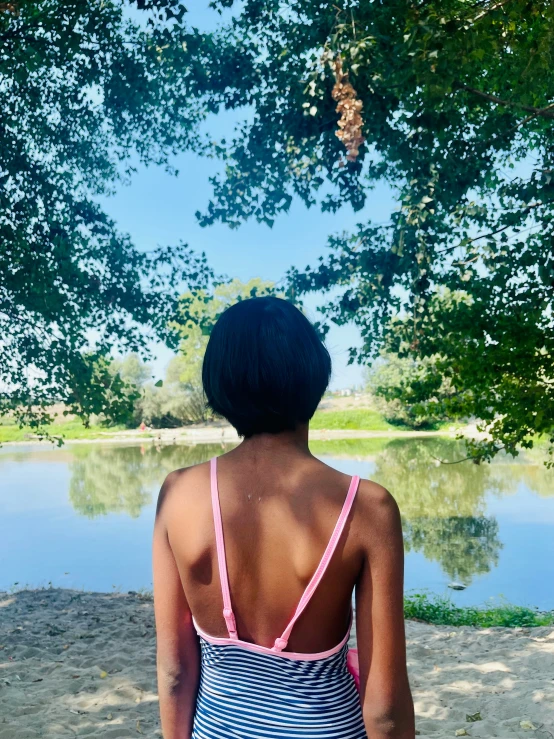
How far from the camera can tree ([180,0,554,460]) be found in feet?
16.8

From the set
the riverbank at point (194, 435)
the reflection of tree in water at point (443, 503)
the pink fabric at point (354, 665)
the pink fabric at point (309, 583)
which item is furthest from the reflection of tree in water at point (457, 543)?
the pink fabric at point (309, 583)

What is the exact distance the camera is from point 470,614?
6.41m

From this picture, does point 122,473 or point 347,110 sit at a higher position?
point 347,110

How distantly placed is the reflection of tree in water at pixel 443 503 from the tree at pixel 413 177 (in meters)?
2.39

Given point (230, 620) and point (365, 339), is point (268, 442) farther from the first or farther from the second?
point (365, 339)

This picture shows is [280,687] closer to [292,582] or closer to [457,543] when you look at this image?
[292,582]

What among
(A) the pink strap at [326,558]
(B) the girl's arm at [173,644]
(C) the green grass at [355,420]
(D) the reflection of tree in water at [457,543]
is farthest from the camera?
(C) the green grass at [355,420]

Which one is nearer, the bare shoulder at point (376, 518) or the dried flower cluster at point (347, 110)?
the bare shoulder at point (376, 518)

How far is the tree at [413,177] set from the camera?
513 centimetres

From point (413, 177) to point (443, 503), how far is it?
31.7ft

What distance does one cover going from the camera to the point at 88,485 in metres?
15.7

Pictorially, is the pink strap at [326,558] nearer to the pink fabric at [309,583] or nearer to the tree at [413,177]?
the pink fabric at [309,583]

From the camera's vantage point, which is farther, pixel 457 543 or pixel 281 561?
pixel 457 543

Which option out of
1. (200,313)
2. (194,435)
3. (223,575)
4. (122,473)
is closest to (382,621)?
(223,575)
